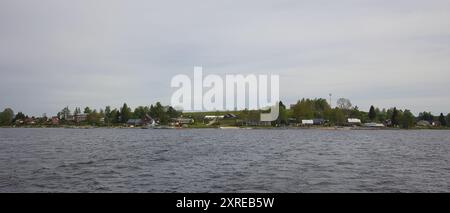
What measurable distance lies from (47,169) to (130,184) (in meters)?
13.2

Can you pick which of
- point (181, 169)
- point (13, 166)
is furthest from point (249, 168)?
point (13, 166)

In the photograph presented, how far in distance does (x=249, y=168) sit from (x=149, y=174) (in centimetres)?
1036

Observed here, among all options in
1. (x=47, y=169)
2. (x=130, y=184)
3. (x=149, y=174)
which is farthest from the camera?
(x=47, y=169)

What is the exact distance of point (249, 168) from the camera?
42.8 m
